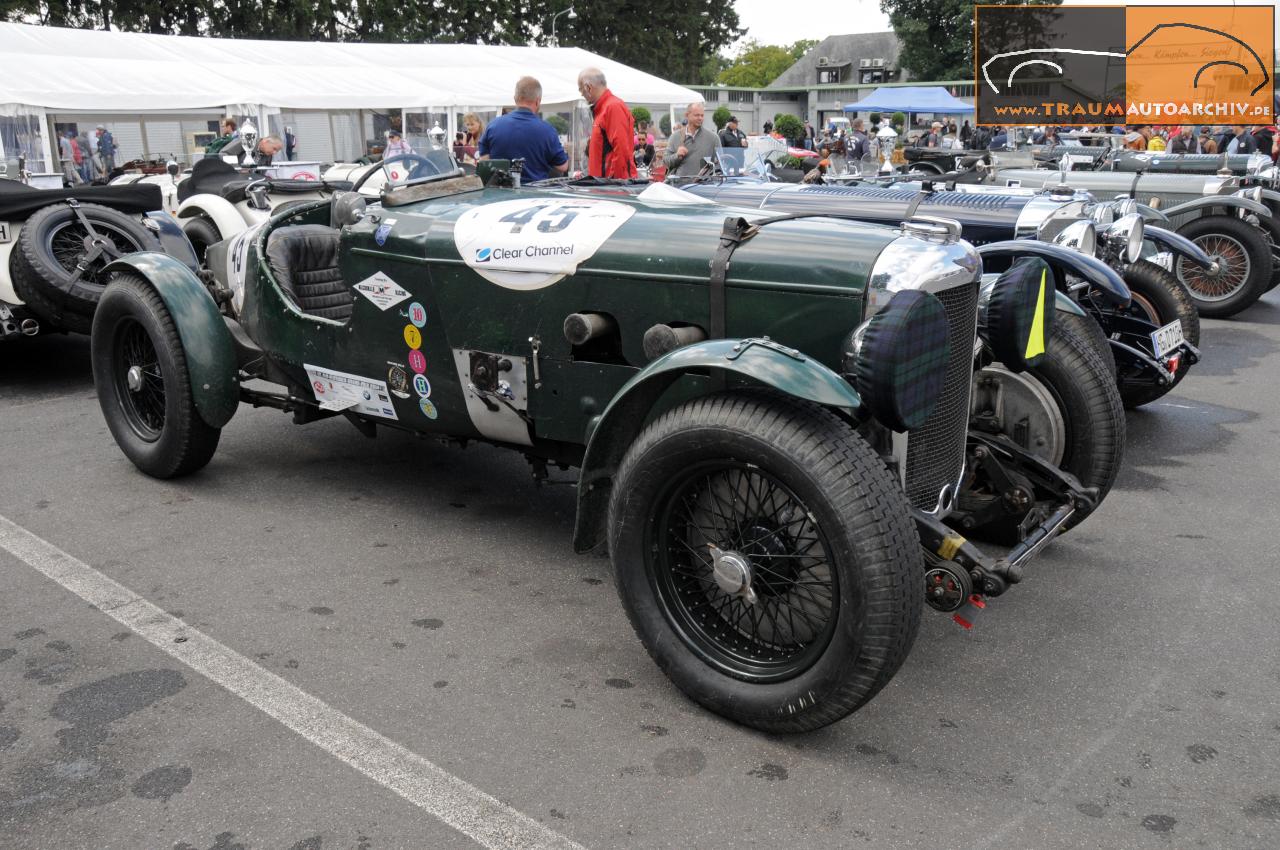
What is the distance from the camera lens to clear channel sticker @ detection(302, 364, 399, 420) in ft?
13.5

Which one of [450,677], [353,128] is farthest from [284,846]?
[353,128]

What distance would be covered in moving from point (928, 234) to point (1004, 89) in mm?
26588

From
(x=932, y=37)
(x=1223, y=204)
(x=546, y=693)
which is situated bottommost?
(x=546, y=693)

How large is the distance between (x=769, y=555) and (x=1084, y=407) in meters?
1.60

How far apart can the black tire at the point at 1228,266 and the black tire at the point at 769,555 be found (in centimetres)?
751

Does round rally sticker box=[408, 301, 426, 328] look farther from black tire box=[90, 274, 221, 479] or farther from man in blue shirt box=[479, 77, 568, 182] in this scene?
man in blue shirt box=[479, 77, 568, 182]

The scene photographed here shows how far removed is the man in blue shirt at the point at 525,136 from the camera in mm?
6902

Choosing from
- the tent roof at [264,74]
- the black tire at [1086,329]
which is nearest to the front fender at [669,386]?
the black tire at [1086,329]

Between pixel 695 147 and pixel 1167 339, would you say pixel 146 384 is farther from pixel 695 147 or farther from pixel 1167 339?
pixel 695 147

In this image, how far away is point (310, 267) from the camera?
474 centimetres

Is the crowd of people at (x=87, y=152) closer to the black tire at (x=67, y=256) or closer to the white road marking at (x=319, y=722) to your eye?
the black tire at (x=67, y=256)

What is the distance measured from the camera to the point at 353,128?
2561 cm

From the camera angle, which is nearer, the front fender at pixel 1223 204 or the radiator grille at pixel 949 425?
the radiator grille at pixel 949 425
